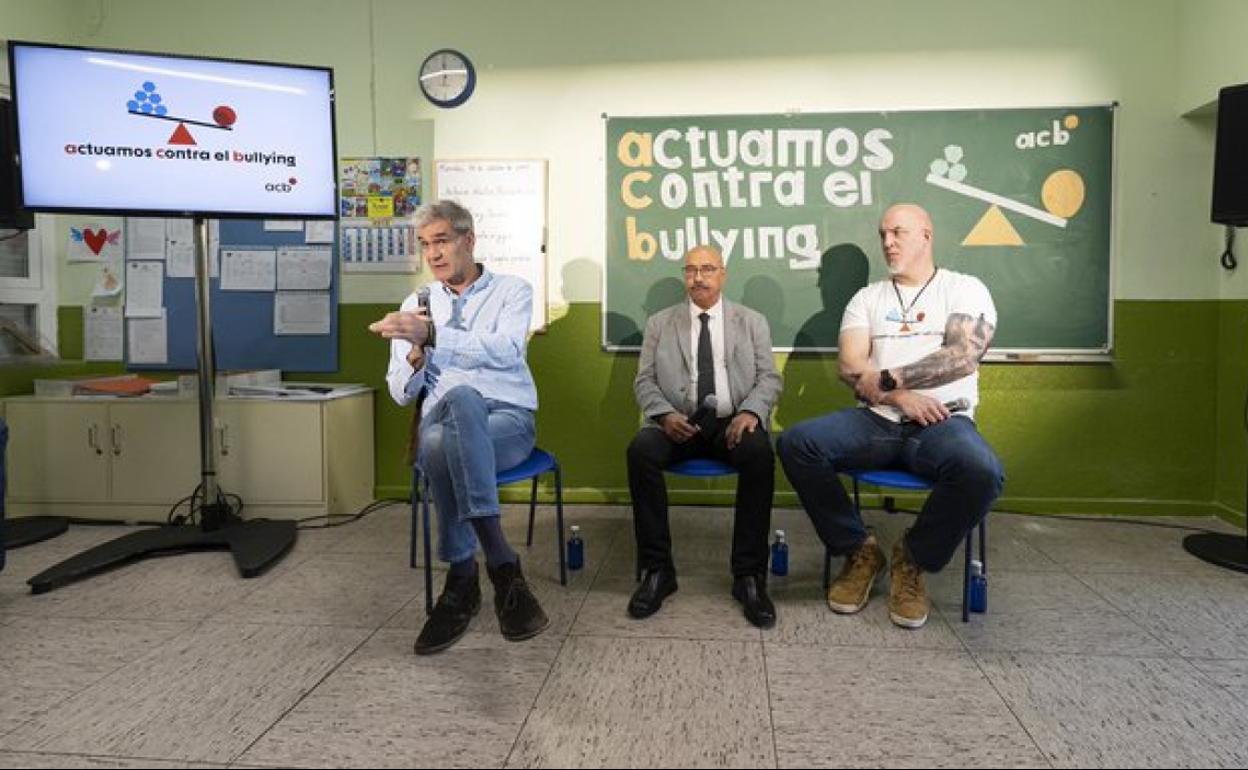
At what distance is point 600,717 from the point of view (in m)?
1.70

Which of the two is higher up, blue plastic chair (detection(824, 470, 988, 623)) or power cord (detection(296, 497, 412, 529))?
blue plastic chair (detection(824, 470, 988, 623))

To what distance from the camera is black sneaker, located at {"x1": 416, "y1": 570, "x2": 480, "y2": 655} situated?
206 centimetres

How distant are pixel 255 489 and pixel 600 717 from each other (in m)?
2.25

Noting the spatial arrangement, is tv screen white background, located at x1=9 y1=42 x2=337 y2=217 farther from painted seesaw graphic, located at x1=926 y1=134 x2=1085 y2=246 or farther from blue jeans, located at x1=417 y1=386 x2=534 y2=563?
painted seesaw graphic, located at x1=926 y1=134 x2=1085 y2=246

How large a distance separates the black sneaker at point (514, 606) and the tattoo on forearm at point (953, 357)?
4.39 feet

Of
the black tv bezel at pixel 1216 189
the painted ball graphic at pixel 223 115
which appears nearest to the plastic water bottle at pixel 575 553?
the painted ball graphic at pixel 223 115

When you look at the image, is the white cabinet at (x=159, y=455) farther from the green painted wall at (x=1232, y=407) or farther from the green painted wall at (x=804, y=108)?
the green painted wall at (x=1232, y=407)

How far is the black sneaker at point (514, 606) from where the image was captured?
7.01 ft

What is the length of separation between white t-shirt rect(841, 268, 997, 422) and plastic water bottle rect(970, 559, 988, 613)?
1.60 ft

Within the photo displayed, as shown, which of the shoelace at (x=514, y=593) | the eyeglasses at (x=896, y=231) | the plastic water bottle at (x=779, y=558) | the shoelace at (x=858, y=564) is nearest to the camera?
the shoelace at (x=514, y=593)

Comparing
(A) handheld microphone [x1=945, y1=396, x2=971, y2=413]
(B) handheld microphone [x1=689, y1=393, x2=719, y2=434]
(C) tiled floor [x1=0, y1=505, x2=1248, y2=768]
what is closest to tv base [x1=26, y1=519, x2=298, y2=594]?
(C) tiled floor [x1=0, y1=505, x2=1248, y2=768]

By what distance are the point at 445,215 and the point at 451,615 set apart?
122 cm

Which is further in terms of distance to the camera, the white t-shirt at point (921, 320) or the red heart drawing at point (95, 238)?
the red heart drawing at point (95, 238)

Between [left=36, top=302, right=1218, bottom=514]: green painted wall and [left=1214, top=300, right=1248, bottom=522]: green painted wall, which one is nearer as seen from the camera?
[left=1214, top=300, right=1248, bottom=522]: green painted wall
